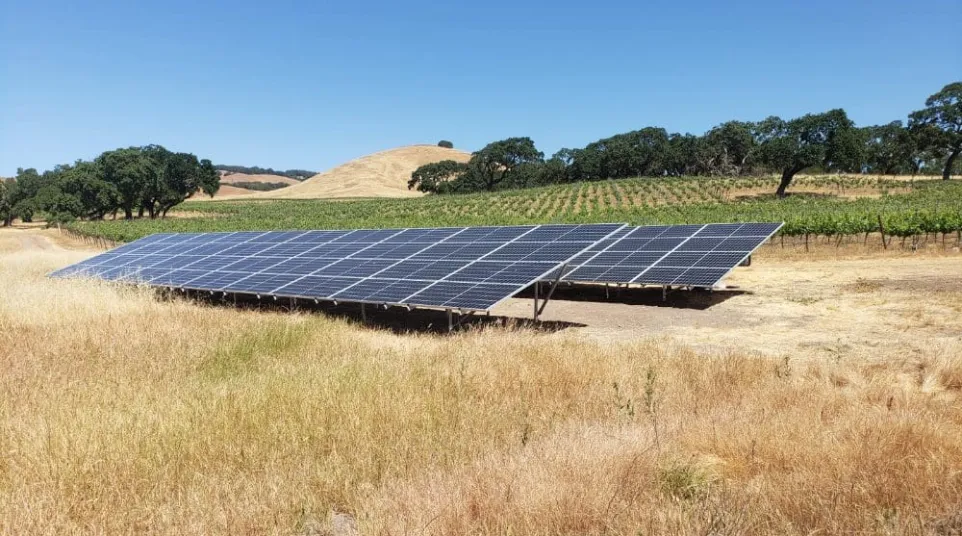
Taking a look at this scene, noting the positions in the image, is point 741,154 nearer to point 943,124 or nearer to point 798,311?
point 943,124

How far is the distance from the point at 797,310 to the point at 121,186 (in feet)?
300

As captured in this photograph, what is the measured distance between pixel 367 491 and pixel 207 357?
6.33m

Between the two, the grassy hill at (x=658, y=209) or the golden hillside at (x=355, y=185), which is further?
the golden hillside at (x=355, y=185)

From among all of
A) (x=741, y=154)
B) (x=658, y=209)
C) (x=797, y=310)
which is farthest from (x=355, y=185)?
(x=797, y=310)

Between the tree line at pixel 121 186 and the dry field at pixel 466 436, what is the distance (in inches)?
3333

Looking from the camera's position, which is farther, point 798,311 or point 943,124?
point 943,124

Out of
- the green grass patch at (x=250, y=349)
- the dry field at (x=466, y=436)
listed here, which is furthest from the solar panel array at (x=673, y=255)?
the green grass patch at (x=250, y=349)

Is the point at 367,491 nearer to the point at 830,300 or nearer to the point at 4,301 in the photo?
the point at 4,301

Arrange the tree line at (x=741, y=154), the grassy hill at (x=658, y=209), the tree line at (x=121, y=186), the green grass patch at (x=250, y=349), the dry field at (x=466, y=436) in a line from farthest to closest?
the tree line at (x=121, y=186)
the tree line at (x=741, y=154)
the grassy hill at (x=658, y=209)
the green grass patch at (x=250, y=349)
the dry field at (x=466, y=436)

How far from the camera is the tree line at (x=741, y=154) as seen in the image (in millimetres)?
69875

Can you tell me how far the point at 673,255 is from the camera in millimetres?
21531

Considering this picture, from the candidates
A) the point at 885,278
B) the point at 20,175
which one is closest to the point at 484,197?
the point at 885,278

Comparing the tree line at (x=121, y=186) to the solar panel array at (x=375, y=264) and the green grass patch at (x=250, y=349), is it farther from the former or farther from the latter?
the green grass patch at (x=250, y=349)

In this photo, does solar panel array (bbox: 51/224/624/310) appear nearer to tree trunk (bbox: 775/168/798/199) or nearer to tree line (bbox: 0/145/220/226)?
tree trunk (bbox: 775/168/798/199)
